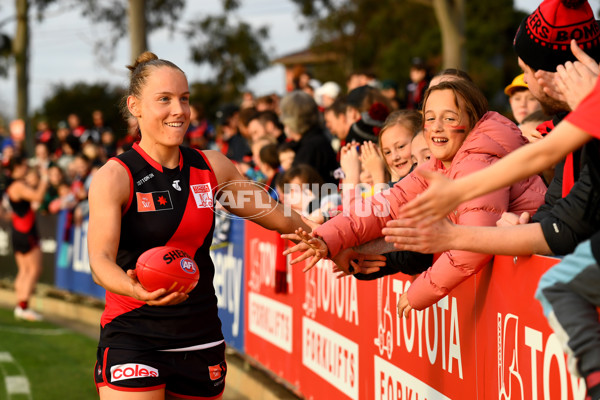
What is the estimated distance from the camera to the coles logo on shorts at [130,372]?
4.26 meters

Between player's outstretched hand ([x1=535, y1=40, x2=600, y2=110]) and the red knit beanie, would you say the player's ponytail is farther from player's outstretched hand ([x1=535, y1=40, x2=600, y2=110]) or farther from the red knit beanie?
player's outstretched hand ([x1=535, y1=40, x2=600, y2=110])

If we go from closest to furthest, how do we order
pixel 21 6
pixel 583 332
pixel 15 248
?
pixel 583 332
pixel 15 248
pixel 21 6

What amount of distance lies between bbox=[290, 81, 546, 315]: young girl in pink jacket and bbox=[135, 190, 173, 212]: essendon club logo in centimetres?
70

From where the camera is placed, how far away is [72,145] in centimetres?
2022

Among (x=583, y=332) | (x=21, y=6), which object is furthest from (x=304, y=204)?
(x=21, y=6)

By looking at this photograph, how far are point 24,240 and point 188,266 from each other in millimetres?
12307

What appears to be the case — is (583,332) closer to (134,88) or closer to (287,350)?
(134,88)

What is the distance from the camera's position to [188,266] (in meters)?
4.13

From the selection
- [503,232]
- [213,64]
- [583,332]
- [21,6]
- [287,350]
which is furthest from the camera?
[213,64]

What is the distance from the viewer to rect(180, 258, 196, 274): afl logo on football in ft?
13.4

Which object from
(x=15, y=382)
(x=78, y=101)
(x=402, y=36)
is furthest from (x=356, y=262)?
(x=78, y=101)

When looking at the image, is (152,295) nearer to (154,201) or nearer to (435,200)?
(154,201)

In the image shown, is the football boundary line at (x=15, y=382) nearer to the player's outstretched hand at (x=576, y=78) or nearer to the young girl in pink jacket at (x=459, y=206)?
the young girl in pink jacket at (x=459, y=206)

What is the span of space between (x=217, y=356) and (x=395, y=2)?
150 feet
